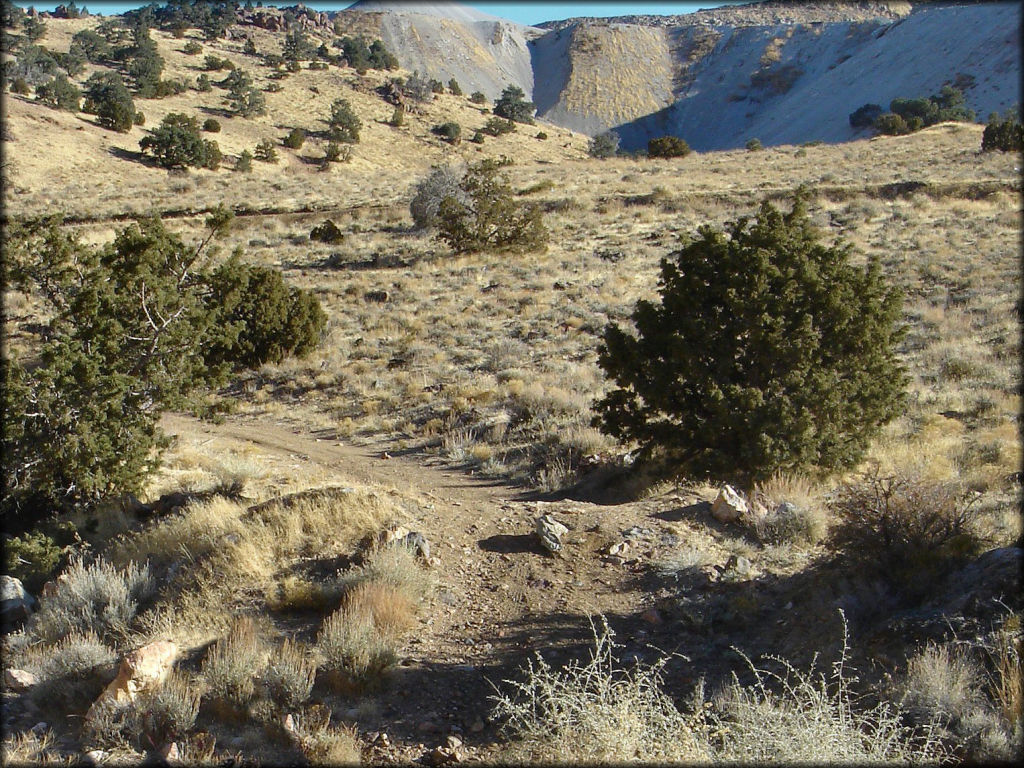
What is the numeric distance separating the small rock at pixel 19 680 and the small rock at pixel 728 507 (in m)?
5.52

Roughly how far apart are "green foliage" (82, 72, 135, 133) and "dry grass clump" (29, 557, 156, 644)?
45.6m

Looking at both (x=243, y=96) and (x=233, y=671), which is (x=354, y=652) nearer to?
(x=233, y=671)

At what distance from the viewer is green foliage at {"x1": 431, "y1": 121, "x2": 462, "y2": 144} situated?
5494cm

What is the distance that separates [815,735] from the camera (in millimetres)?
3346

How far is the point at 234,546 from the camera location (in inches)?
248

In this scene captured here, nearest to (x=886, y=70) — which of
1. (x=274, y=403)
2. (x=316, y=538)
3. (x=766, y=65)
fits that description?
(x=766, y=65)

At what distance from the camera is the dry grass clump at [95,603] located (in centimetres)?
571

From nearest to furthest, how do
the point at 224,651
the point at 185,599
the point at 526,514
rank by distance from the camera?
1. the point at 224,651
2. the point at 185,599
3. the point at 526,514

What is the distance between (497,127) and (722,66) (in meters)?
53.7

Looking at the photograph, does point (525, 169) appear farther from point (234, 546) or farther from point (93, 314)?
point (234, 546)

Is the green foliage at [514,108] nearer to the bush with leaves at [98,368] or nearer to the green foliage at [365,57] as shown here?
the green foliage at [365,57]

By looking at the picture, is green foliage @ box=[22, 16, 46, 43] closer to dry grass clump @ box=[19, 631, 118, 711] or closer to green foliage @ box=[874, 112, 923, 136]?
green foliage @ box=[874, 112, 923, 136]

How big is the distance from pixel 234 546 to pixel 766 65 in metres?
100

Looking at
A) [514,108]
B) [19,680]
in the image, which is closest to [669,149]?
[514,108]
